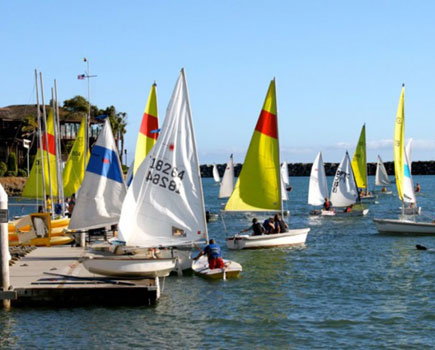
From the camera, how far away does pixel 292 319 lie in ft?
70.0

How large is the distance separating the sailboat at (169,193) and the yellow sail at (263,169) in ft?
42.4

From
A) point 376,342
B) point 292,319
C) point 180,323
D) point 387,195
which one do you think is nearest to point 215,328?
point 180,323

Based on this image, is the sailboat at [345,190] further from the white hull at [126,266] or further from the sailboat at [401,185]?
the white hull at [126,266]

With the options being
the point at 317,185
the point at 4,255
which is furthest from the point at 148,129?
the point at 317,185

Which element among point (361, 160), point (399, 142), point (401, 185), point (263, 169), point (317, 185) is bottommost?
point (401, 185)

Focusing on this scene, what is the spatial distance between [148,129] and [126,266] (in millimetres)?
10879

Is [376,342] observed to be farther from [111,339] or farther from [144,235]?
[144,235]

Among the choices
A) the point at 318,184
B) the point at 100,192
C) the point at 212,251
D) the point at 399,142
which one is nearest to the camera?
the point at 212,251

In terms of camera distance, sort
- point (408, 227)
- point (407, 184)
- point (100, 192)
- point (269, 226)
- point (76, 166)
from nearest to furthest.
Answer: point (100, 192) → point (269, 226) → point (408, 227) → point (407, 184) → point (76, 166)

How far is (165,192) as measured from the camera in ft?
79.5

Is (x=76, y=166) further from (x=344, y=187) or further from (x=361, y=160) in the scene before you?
(x=361, y=160)

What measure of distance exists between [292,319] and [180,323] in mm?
3080

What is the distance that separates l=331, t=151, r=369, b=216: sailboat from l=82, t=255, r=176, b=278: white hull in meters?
37.1

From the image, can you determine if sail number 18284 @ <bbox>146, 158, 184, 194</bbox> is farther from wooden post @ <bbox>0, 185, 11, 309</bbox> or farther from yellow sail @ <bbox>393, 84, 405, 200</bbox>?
yellow sail @ <bbox>393, 84, 405, 200</bbox>
